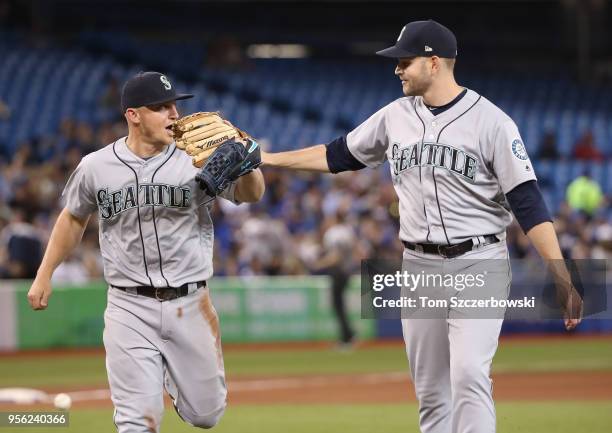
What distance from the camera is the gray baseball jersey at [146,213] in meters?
5.88

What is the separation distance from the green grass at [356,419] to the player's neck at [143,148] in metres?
3.27

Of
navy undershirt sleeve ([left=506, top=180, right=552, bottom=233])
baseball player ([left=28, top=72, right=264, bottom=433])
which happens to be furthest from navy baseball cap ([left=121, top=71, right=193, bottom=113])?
navy undershirt sleeve ([left=506, top=180, right=552, bottom=233])

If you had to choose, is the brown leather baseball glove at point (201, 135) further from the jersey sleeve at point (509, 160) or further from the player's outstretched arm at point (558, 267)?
the player's outstretched arm at point (558, 267)

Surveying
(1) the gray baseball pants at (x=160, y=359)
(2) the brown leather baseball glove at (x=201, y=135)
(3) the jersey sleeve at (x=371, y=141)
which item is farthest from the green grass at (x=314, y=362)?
(3) the jersey sleeve at (x=371, y=141)

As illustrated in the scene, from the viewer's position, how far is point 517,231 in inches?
711

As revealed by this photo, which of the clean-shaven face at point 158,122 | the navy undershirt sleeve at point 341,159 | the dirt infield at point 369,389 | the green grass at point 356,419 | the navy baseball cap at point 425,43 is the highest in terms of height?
the navy baseball cap at point 425,43

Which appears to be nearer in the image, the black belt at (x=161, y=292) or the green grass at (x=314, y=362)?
the black belt at (x=161, y=292)

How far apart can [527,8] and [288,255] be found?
562 inches

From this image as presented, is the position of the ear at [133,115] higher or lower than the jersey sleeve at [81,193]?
higher

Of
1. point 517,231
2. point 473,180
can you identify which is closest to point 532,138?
point 517,231

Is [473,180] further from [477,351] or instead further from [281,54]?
[281,54]

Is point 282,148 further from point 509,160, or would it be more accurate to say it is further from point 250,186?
point 509,160

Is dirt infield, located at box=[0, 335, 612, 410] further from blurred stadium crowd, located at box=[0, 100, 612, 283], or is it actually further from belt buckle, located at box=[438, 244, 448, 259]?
belt buckle, located at box=[438, 244, 448, 259]

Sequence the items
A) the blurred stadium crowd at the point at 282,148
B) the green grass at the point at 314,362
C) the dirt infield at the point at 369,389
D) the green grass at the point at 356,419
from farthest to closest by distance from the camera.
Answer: the blurred stadium crowd at the point at 282,148 → the green grass at the point at 314,362 → the dirt infield at the point at 369,389 → the green grass at the point at 356,419
